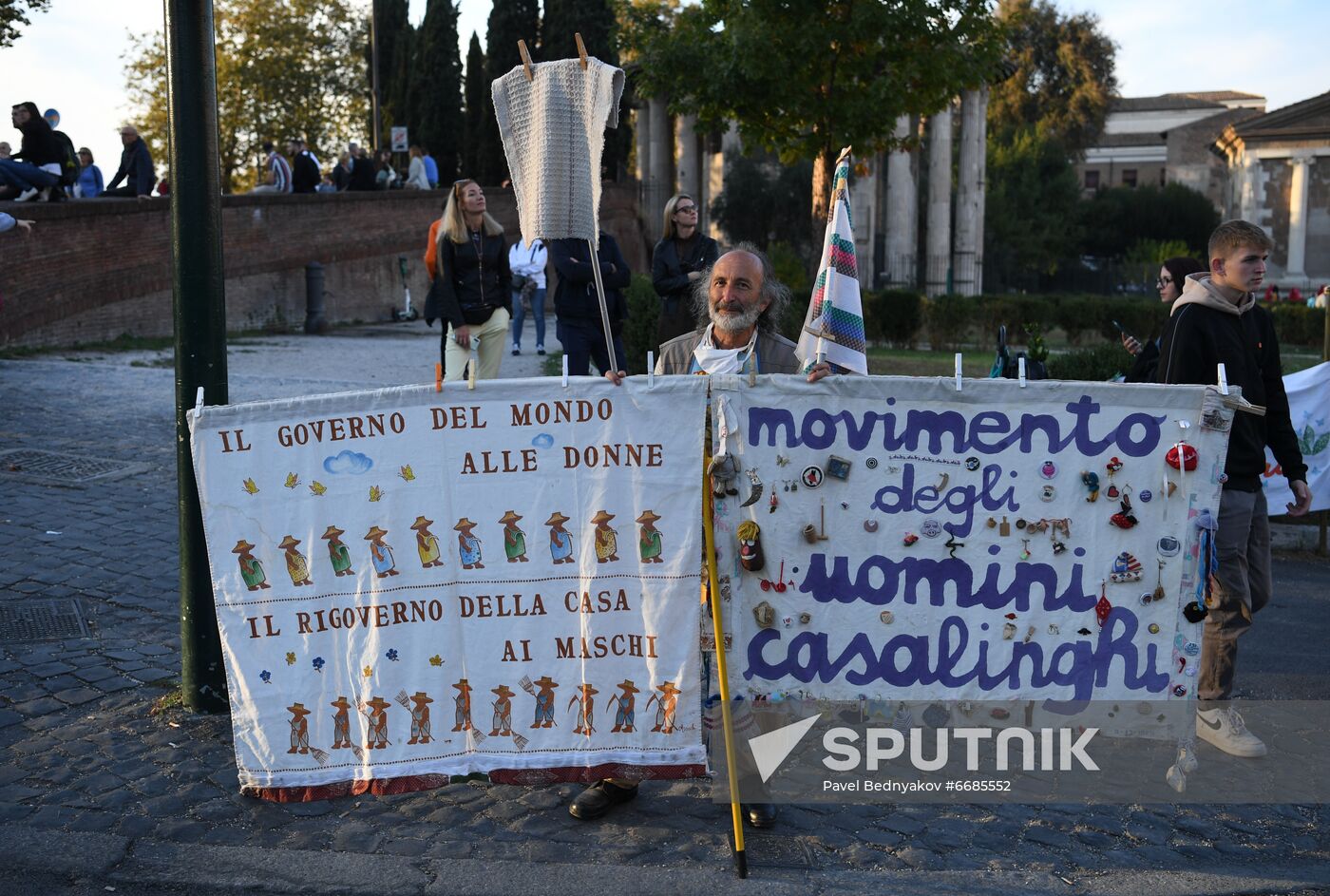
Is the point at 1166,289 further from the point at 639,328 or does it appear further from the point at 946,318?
the point at 946,318

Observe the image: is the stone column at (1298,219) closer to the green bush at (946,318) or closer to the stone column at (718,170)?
the stone column at (718,170)

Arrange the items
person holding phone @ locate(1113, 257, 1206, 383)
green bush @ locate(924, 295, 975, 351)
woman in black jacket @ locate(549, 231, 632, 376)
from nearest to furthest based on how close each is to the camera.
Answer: person holding phone @ locate(1113, 257, 1206, 383) → woman in black jacket @ locate(549, 231, 632, 376) → green bush @ locate(924, 295, 975, 351)

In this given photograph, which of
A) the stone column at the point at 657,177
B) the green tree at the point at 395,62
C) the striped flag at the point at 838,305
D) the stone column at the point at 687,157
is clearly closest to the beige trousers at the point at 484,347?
the striped flag at the point at 838,305

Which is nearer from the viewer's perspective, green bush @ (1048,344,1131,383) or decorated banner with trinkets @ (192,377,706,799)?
decorated banner with trinkets @ (192,377,706,799)

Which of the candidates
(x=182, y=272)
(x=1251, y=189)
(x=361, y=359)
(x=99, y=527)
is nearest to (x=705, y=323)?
(x=182, y=272)

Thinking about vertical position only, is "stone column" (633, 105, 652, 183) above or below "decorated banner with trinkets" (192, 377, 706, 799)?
above

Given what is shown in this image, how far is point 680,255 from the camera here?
9.44 meters

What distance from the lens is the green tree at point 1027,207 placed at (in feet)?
186

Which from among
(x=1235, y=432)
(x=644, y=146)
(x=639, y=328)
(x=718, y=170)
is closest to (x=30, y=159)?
(x=639, y=328)

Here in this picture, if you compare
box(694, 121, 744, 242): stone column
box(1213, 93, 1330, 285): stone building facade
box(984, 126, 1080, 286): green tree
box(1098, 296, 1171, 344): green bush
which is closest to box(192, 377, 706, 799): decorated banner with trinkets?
box(1098, 296, 1171, 344): green bush

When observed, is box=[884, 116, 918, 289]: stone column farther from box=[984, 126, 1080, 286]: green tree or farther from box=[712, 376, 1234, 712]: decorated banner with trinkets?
box=[712, 376, 1234, 712]: decorated banner with trinkets

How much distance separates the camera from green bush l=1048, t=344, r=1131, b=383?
10773 mm

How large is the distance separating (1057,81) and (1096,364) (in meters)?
63.3

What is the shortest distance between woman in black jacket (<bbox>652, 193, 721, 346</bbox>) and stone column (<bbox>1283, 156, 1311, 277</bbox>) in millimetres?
56098
